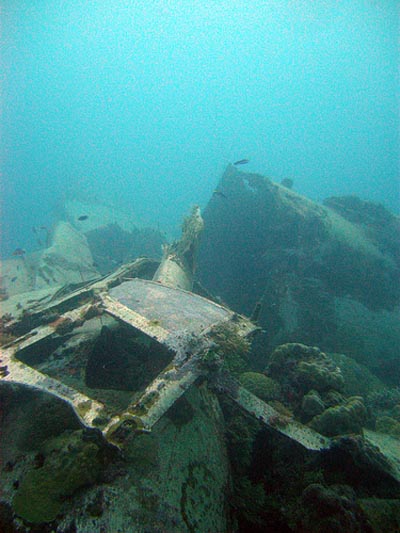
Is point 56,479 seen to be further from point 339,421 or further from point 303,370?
point 303,370

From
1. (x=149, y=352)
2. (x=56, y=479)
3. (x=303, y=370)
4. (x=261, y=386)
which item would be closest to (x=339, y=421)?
(x=303, y=370)

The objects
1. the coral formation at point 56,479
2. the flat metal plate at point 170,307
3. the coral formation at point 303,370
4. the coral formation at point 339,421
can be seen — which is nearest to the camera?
the coral formation at point 56,479

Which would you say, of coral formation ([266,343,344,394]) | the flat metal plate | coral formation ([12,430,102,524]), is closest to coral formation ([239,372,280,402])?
coral formation ([266,343,344,394])

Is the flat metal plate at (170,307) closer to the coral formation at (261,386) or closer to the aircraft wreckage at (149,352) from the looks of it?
the aircraft wreckage at (149,352)

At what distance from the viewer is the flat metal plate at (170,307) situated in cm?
441

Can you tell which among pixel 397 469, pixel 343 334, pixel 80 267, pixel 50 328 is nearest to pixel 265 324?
pixel 343 334

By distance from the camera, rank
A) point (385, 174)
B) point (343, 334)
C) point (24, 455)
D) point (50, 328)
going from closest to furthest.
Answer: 1. point (24, 455)
2. point (50, 328)
3. point (343, 334)
4. point (385, 174)

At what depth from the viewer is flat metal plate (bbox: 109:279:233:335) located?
14.5 ft

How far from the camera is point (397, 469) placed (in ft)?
10.8

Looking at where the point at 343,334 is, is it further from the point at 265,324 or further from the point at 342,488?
the point at 342,488

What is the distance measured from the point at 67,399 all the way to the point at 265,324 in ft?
28.5

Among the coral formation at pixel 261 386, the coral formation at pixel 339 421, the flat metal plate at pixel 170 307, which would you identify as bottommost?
the coral formation at pixel 261 386

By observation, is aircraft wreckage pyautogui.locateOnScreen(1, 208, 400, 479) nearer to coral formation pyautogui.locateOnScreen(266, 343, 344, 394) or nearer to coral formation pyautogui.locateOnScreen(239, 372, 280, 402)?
coral formation pyautogui.locateOnScreen(239, 372, 280, 402)

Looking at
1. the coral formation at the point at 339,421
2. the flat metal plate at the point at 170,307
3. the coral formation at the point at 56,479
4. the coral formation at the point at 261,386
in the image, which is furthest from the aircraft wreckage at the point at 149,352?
the coral formation at the point at 261,386
